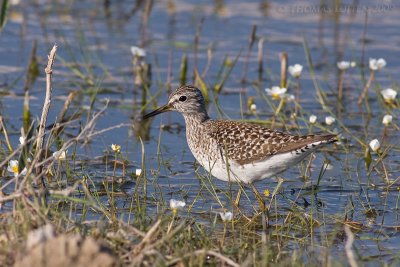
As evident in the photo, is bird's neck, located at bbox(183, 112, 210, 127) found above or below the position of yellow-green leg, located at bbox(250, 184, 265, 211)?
above

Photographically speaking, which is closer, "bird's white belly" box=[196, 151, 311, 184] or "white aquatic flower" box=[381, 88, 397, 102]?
"bird's white belly" box=[196, 151, 311, 184]

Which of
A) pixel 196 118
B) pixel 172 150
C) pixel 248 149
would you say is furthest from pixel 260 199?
pixel 172 150

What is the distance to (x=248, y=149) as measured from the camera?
25.9ft

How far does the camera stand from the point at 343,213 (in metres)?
7.71

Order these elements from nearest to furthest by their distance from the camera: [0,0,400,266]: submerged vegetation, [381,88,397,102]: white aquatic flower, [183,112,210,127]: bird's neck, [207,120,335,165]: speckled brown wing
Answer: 1. [0,0,400,266]: submerged vegetation
2. [207,120,335,165]: speckled brown wing
3. [183,112,210,127]: bird's neck
4. [381,88,397,102]: white aquatic flower

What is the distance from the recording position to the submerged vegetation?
5.64m

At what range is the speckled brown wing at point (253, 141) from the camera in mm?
7668

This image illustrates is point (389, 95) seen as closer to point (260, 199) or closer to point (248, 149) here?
point (248, 149)

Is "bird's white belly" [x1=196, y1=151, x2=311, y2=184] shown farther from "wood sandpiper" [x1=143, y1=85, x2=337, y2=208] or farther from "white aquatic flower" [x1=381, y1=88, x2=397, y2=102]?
"white aquatic flower" [x1=381, y1=88, x2=397, y2=102]

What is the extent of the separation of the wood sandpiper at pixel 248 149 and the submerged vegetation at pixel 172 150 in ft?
0.86

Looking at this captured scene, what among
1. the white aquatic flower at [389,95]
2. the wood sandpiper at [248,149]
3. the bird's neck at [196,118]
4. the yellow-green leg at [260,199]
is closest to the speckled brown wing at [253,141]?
the wood sandpiper at [248,149]

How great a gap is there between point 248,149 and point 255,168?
18 centimetres

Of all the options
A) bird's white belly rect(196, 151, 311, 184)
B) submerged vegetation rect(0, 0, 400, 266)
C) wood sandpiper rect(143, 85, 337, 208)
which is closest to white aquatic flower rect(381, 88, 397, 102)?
submerged vegetation rect(0, 0, 400, 266)

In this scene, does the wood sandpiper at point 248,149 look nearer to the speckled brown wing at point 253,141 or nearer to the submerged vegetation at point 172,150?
the speckled brown wing at point 253,141
